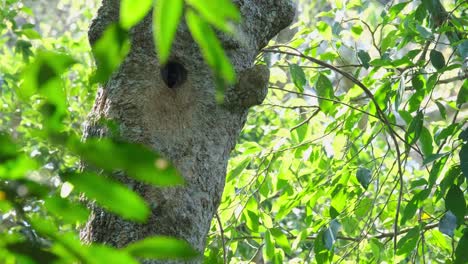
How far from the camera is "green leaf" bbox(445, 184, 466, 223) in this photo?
172 cm

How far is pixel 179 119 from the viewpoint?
131 centimetres

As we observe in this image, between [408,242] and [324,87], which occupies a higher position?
[324,87]

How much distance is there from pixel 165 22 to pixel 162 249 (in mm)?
144

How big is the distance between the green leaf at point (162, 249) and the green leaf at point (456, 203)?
1.31 m

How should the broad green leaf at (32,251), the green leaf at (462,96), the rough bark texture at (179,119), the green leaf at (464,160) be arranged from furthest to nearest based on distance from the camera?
the green leaf at (462,96) < the green leaf at (464,160) < the rough bark texture at (179,119) < the broad green leaf at (32,251)

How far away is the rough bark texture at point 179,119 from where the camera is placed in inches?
47.8

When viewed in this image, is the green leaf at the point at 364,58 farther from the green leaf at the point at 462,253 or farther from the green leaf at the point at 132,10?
the green leaf at the point at 132,10

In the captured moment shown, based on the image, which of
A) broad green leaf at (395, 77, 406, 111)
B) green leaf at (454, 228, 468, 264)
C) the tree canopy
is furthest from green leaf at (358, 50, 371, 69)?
green leaf at (454, 228, 468, 264)

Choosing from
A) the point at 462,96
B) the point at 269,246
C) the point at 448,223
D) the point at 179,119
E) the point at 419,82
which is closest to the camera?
the point at 179,119

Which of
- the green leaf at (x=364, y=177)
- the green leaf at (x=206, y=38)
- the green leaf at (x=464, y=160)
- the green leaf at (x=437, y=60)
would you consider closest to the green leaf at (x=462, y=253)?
the green leaf at (x=464, y=160)

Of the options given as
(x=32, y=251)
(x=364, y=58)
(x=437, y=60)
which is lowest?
(x=32, y=251)

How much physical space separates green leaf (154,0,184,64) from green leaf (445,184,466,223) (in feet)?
4.38

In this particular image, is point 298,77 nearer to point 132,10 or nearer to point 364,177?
point 364,177

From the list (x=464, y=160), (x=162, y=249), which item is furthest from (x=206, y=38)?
(x=464, y=160)
